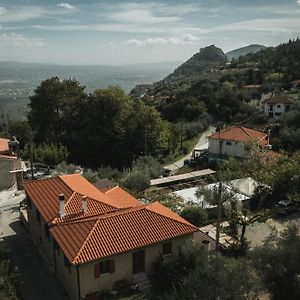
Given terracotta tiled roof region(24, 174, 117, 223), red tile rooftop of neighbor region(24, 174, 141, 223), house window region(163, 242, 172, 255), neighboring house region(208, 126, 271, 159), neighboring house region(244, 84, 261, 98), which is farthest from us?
neighboring house region(244, 84, 261, 98)

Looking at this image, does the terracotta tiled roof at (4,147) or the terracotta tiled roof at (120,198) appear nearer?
the terracotta tiled roof at (120,198)

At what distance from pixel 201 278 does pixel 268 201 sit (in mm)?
18129

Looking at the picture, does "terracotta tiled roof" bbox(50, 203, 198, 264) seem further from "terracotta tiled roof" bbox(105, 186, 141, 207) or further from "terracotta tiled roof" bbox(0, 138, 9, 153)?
"terracotta tiled roof" bbox(0, 138, 9, 153)

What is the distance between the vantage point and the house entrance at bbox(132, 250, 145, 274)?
19.6m

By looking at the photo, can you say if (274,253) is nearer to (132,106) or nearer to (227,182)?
(227,182)

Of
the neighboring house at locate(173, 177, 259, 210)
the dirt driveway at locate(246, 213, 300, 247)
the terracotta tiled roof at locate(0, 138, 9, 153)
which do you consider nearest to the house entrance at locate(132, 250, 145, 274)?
the dirt driveway at locate(246, 213, 300, 247)

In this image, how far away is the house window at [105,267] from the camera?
18.6 metres

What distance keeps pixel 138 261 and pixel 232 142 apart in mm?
33665

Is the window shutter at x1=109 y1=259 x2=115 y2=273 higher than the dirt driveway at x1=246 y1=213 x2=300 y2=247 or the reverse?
higher

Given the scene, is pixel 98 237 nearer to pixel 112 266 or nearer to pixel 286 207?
pixel 112 266

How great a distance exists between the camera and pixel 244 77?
12206 centimetres

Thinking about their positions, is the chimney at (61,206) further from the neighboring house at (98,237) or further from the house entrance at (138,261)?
the house entrance at (138,261)

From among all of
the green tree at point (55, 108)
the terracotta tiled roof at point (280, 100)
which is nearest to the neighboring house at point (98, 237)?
the green tree at point (55, 108)

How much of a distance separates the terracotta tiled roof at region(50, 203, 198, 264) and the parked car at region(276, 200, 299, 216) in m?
11.0
